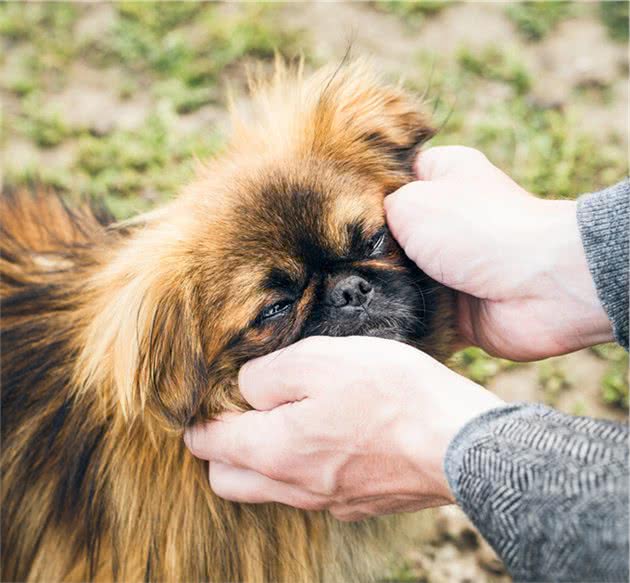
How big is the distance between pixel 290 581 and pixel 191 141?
85.7 inches

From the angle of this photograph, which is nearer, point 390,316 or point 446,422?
point 446,422

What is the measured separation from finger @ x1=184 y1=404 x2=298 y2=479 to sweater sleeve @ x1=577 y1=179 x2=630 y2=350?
762mm

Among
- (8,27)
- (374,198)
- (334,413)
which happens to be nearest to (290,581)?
(334,413)

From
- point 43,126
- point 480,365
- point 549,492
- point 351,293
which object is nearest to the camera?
point 549,492

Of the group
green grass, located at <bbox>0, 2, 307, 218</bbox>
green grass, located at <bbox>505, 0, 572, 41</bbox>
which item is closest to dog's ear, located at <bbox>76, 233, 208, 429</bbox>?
green grass, located at <bbox>0, 2, 307, 218</bbox>

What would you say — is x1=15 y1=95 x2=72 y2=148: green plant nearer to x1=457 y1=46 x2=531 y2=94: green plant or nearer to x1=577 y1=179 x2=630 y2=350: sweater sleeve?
x1=457 y1=46 x2=531 y2=94: green plant

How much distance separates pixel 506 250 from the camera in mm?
1815

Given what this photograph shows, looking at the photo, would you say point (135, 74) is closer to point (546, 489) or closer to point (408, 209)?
point (408, 209)

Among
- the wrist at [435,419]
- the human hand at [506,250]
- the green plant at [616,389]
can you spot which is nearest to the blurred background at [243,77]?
the green plant at [616,389]

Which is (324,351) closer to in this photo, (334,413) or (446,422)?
(334,413)

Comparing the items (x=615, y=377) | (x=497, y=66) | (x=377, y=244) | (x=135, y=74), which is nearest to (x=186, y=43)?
(x=135, y=74)

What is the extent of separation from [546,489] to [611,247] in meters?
0.66

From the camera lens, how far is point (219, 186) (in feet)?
6.15

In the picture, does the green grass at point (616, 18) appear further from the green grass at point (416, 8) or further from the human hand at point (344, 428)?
the human hand at point (344, 428)
